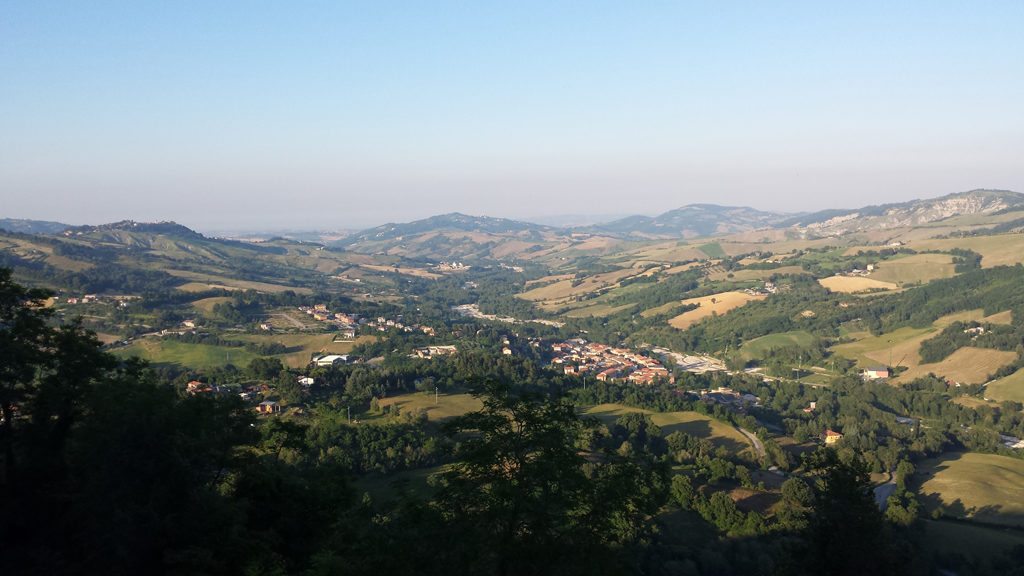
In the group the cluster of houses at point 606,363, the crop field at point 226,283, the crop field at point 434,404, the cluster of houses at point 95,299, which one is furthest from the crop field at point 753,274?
the cluster of houses at point 95,299

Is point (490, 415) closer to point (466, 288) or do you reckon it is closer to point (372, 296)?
point (372, 296)

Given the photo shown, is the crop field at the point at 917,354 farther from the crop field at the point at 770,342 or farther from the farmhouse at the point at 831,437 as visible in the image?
the farmhouse at the point at 831,437

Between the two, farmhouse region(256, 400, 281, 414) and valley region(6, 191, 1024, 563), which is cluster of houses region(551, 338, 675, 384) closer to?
valley region(6, 191, 1024, 563)

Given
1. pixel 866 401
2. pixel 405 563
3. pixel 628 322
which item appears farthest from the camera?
pixel 628 322

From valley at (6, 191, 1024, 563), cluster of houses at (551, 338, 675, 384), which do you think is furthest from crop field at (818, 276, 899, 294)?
cluster of houses at (551, 338, 675, 384)

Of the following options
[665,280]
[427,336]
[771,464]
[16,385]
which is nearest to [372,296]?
[427,336]

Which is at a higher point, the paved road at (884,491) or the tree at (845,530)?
the tree at (845,530)
